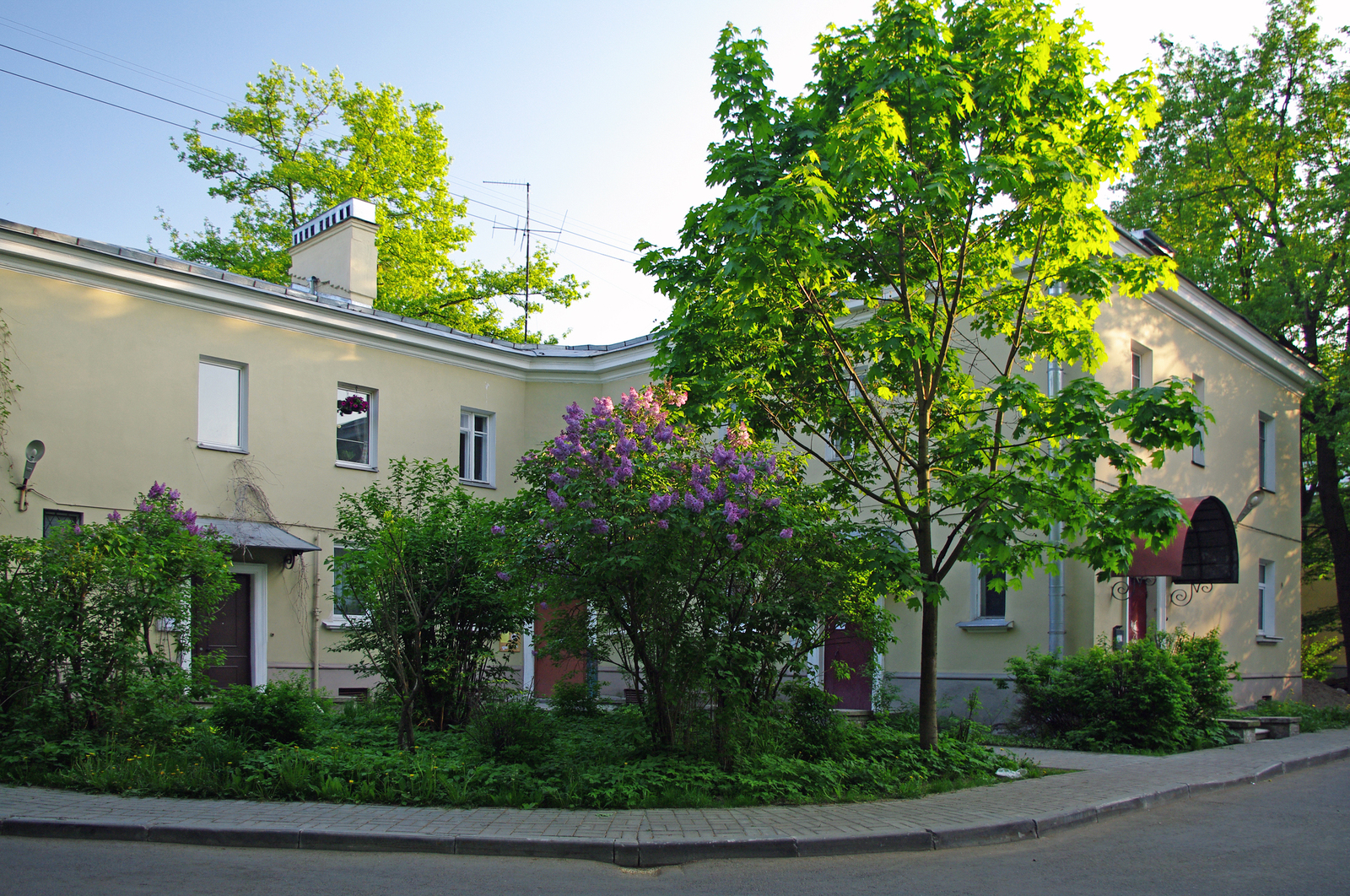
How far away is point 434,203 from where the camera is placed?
1143 inches

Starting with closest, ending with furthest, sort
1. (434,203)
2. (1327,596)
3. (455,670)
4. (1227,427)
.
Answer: (455,670) < (1227,427) < (434,203) < (1327,596)

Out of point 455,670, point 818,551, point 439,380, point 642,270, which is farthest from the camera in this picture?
point 439,380

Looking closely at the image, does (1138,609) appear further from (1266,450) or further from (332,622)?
(332,622)

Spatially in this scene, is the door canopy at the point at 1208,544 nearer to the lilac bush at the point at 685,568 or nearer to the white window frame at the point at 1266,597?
the white window frame at the point at 1266,597

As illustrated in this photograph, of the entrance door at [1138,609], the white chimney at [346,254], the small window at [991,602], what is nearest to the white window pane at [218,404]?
the white chimney at [346,254]

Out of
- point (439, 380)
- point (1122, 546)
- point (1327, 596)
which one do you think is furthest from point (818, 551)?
point (1327, 596)

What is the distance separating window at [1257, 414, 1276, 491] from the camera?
2139 centimetres

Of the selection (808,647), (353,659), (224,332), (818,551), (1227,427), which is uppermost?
(224,332)

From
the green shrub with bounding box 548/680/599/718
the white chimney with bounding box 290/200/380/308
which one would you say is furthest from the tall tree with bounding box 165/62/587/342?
the green shrub with bounding box 548/680/599/718

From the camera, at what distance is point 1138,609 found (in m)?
16.6

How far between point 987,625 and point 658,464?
795 cm

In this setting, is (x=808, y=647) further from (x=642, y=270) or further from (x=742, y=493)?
(x=642, y=270)

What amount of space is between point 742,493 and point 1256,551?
53.5 ft

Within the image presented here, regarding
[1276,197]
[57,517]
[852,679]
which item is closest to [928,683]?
[852,679]
